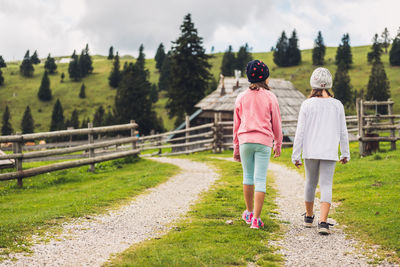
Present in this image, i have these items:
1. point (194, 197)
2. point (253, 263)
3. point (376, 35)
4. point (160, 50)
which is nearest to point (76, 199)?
point (194, 197)

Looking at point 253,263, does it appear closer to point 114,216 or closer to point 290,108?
point 114,216

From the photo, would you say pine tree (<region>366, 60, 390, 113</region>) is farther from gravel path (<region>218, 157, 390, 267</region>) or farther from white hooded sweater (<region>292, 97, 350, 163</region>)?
white hooded sweater (<region>292, 97, 350, 163</region>)

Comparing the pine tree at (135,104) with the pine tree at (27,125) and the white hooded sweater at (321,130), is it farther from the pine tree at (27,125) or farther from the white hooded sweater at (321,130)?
the white hooded sweater at (321,130)

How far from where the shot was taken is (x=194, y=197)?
872cm

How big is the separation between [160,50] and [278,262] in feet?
A: 497

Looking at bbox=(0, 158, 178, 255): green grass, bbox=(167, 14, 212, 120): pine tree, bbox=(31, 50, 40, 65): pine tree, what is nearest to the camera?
bbox=(0, 158, 178, 255): green grass

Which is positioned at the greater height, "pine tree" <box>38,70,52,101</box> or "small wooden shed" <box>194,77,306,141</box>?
"pine tree" <box>38,70,52,101</box>

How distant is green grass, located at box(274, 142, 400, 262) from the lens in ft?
17.1

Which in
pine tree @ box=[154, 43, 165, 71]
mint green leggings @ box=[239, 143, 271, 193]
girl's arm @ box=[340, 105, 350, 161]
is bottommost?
mint green leggings @ box=[239, 143, 271, 193]

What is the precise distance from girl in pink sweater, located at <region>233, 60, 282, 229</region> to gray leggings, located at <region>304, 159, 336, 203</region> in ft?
1.71

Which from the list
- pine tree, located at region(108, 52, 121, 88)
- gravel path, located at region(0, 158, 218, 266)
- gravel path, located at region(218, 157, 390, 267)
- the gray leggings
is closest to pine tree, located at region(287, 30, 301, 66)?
pine tree, located at region(108, 52, 121, 88)

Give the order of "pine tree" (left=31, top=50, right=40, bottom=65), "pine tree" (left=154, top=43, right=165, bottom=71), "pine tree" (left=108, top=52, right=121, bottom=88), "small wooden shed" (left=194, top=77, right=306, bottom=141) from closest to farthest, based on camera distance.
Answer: "small wooden shed" (left=194, top=77, right=306, bottom=141)
"pine tree" (left=108, top=52, right=121, bottom=88)
"pine tree" (left=154, top=43, right=165, bottom=71)
"pine tree" (left=31, top=50, right=40, bottom=65)

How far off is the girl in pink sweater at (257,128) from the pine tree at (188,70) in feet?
133

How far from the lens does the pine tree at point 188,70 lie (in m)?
46.1
